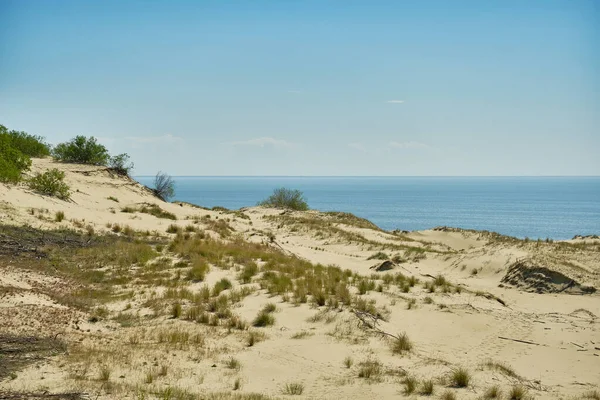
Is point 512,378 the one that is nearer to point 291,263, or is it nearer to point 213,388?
point 213,388

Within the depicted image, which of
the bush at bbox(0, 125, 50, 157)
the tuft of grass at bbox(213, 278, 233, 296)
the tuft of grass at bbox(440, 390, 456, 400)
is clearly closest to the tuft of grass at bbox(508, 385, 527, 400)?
the tuft of grass at bbox(440, 390, 456, 400)

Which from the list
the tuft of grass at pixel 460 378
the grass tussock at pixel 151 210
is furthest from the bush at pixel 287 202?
the tuft of grass at pixel 460 378

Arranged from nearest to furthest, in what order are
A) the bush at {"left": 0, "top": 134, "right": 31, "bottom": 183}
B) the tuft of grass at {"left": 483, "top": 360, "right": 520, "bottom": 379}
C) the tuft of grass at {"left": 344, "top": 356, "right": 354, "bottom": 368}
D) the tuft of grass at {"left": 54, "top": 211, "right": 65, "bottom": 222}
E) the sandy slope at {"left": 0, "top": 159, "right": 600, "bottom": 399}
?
the sandy slope at {"left": 0, "top": 159, "right": 600, "bottom": 399} → the tuft of grass at {"left": 344, "top": 356, "right": 354, "bottom": 368} → the tuft of grass at {"left": 483, "top": 360, "right": 520, "bottom": 379} → the tuft of grass at {"left": 54, "top": 211, "right": 65, "bottom": 222} → the bush at {"left": 0, "top": 134, "right": 31, "bottom": 183}

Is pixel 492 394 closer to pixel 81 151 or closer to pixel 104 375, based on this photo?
pixel 104 375

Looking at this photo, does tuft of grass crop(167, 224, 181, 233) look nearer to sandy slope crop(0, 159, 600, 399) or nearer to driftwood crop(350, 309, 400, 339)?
sandy slope crop(0, 159, 600, 399)

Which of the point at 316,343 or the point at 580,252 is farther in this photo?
the point at 580,252

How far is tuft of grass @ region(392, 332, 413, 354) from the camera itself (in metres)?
10.8

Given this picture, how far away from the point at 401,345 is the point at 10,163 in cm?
2639

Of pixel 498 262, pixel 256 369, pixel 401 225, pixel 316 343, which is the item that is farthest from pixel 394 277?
pixel 401 225

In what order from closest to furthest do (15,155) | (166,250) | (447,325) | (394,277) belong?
1. (447,325)
2. (394,277)
3. (166,250)
4. (15,155)

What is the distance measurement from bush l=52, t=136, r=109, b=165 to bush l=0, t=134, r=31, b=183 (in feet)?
42.7

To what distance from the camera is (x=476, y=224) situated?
103312 millimetres

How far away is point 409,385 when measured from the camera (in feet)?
28.0

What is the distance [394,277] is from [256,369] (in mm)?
11184
